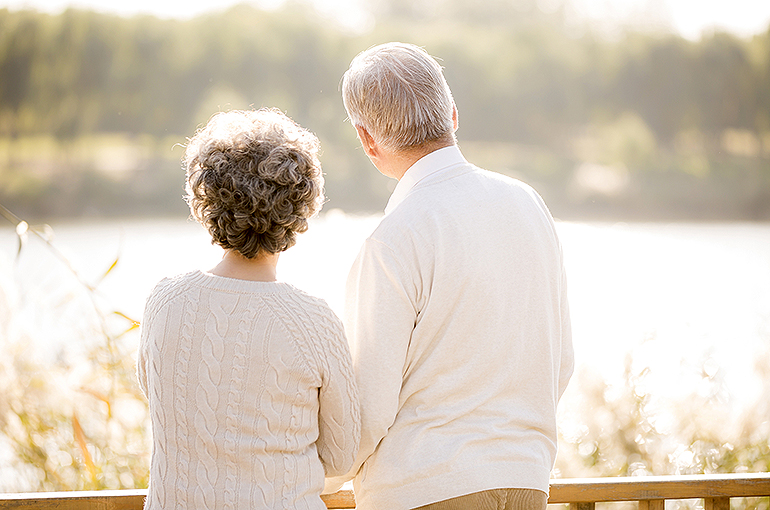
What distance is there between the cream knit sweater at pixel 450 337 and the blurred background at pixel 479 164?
1.26 metres

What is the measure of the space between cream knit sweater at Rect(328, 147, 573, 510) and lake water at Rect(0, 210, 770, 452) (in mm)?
1319

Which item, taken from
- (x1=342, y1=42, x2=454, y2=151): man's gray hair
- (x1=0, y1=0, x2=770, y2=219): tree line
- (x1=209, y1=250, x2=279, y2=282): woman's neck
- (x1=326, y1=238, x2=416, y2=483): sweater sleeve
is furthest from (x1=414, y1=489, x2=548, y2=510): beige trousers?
(x1=0, y1=0, x2=770, y2=219): tree line

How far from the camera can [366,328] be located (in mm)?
896

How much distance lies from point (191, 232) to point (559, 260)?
207 cm

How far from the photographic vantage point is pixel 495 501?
92 centimetres

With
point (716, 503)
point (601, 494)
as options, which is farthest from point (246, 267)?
point (716, 503)

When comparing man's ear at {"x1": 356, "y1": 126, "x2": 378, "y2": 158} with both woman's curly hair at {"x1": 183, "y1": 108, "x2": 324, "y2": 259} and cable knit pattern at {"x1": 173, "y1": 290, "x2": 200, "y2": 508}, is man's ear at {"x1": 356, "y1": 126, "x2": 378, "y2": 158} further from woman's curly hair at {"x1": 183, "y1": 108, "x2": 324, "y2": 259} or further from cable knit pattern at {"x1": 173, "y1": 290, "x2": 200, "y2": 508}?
cable knit pattern at {"x1": 173, "y1": 290, "x2": 200, "y2": 508}

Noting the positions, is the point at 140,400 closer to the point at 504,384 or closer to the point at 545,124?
the point at 504,384

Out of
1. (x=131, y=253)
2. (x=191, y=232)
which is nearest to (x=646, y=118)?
(x=191, y=232)

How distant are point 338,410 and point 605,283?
2.34 metres

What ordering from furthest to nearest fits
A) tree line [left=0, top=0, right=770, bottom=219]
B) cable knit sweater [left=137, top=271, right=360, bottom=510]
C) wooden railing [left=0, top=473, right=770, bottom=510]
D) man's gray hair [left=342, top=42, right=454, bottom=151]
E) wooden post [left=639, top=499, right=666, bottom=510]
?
tree line [left=0, top=0, right=770, bottom=219] → wooden post [left=639, top=499, right=666, bottom=510] → wooden railing [left=0, top=473, right=770, bottom=510] → man's gray hair [left=342, top=42, right=454, bottom=151] → cable knit sweater [left=137, top=271, right=360, bottom=510]

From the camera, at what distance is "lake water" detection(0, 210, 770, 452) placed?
217 cm

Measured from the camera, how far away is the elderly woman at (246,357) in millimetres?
836

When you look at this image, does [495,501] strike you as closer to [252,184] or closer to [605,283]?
[252,184]
